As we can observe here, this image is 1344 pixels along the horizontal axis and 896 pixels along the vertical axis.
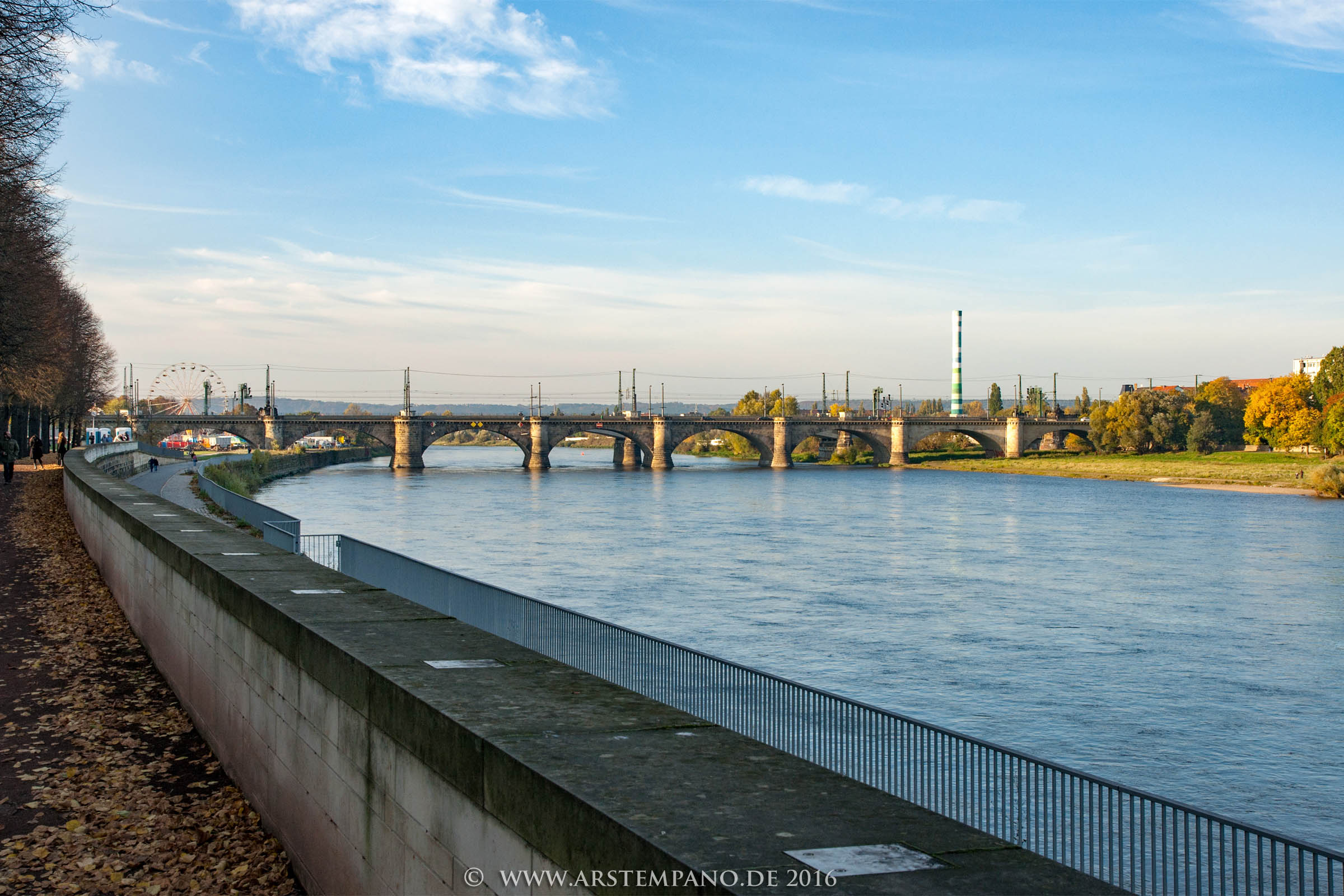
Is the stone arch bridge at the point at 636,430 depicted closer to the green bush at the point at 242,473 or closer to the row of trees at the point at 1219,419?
the row of trees at the point at 1219,419

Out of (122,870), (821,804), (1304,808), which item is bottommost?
(1304,808)

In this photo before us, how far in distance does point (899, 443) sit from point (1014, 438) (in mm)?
12530

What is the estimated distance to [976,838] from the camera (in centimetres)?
454

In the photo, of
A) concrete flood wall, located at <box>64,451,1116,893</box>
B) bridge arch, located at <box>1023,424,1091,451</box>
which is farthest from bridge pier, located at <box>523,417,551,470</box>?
concrete flood wall, located at <box>64,451,1116,893</box>

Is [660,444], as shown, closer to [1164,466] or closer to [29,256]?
[1164,466]

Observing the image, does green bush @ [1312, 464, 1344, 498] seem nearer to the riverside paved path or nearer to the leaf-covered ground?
the riverside paved path

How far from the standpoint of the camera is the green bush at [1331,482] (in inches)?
2849

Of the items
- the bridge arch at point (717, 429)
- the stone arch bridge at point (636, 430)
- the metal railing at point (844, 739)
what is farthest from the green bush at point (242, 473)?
the bridge arch at point (717, 429)

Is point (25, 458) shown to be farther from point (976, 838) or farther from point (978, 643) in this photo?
point (976, 838)

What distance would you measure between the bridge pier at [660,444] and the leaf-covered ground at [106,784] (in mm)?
104210

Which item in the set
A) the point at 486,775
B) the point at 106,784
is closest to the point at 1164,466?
the point at 106,784

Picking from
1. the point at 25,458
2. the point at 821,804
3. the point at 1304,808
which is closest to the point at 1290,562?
the point at 1304,808

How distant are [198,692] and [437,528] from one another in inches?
1546

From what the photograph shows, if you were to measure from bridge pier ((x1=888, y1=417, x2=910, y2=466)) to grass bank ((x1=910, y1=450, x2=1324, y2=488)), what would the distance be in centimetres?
175
